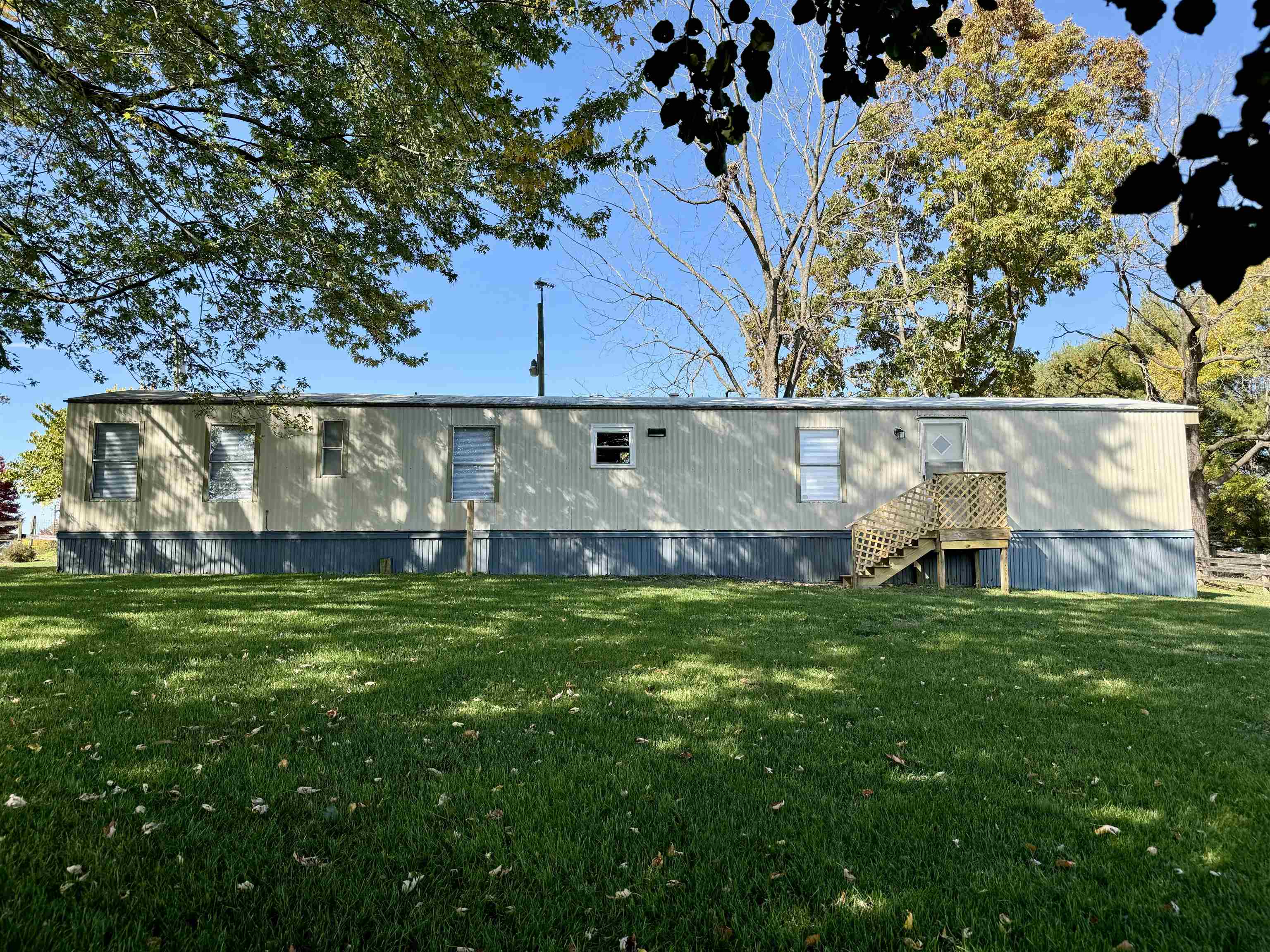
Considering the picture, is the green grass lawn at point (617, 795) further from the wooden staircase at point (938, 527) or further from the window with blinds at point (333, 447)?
the window with blinds at point (333, 447)

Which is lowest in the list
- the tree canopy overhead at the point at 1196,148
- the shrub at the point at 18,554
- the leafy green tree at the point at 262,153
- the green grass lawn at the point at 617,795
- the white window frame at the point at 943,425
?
the green grass lawn at the point at 617,795

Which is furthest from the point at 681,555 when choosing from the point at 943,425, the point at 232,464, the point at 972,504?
the point at 232,464

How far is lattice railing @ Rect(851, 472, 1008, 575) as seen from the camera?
1180 cm

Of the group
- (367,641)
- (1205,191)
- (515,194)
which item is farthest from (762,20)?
(515,194)

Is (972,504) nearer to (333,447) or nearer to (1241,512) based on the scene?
(333,447)

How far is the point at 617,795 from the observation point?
2777 mm

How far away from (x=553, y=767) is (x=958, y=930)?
170 cm

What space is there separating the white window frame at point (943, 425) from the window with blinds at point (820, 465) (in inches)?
61.4

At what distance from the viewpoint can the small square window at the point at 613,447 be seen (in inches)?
506

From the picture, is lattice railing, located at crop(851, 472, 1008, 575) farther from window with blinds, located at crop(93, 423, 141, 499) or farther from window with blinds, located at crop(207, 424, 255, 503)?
window with blinds, located at crop(93, 423, 141, 499)

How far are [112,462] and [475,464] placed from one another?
6597mm

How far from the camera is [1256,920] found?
2012mm

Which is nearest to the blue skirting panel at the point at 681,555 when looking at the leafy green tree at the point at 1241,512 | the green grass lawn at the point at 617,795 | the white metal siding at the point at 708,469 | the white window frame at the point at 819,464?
the white metal siding at the point at 708,469

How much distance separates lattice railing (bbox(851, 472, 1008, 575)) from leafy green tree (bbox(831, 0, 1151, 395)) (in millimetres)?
8621
